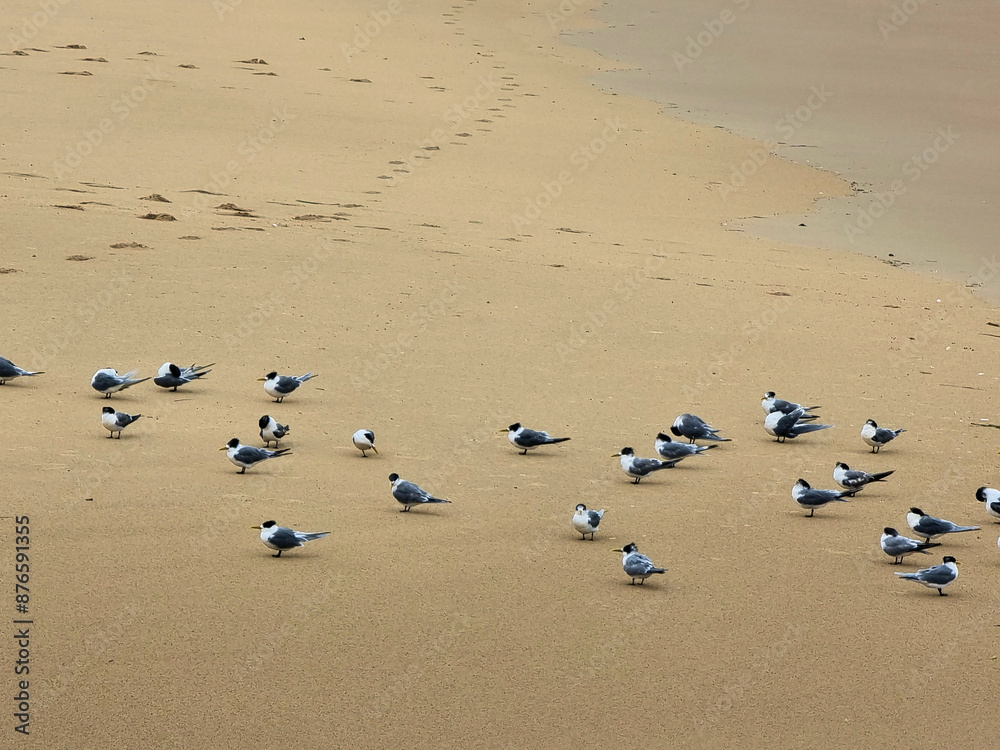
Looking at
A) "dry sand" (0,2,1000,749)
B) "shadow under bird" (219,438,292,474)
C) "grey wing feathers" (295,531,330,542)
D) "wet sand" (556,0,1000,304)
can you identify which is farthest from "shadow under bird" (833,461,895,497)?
"wet sand" (556,0,1000,304)

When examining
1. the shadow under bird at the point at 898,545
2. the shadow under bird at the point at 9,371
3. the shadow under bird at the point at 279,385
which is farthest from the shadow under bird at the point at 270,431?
the shadow under bird at the point at 898,545

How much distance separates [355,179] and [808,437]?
386 inches

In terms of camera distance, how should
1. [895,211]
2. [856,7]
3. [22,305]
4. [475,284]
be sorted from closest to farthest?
[22,305], [475,284], [895,211], [856,7]

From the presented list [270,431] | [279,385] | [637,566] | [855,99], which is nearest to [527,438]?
[270,431]

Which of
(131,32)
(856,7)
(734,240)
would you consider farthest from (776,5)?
(734,240)

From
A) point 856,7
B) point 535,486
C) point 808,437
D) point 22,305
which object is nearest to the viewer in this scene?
point 535,486

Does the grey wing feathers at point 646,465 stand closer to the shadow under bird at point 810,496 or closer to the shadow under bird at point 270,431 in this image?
the shadow under bird at point 810,496

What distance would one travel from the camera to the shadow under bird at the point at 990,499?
334 inches

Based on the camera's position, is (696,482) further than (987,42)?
No

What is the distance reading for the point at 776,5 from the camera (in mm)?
41969

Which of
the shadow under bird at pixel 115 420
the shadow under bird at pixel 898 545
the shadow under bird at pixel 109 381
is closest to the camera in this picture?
the shadow under bird at pixel 898 545

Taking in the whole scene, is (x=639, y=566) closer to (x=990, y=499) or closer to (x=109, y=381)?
(x=990, y=499)

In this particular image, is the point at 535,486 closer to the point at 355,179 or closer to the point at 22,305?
the point at 22,305

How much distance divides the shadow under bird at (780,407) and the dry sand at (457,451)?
0.96ft
